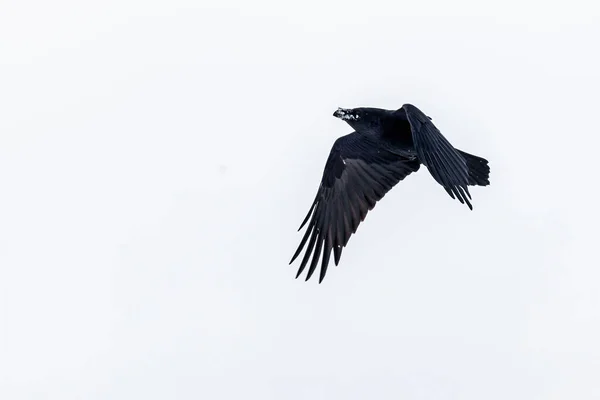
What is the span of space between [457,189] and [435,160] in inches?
16.4

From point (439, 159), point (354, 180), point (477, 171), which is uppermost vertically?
point (477, 171)

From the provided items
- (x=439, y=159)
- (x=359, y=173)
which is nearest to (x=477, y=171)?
(x=359, y=173)

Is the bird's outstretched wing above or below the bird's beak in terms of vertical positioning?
below

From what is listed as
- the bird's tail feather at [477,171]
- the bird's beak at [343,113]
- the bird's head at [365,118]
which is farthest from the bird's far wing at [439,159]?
the bird's tail feather at [477,171]

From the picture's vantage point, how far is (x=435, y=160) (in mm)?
11453

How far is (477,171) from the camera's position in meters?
14.1

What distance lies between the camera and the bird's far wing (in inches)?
443

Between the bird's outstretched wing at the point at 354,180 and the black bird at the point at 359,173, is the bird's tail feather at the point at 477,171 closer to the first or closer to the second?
the black bird at the point at 359,173

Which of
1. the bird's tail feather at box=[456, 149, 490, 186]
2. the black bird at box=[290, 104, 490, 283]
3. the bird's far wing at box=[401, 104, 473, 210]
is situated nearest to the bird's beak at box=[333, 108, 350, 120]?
the black bird at box=[290, 104, 490, 283]

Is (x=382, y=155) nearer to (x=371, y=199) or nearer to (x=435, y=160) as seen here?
(x=371, y=199)

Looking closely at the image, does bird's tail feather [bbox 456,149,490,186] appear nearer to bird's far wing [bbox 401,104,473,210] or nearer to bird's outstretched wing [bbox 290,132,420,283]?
bird's outstretched wing [bbox 290,132,420,283]

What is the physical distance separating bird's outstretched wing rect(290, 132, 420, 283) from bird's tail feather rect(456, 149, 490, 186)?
0.63 metres

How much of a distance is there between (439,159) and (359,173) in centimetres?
284

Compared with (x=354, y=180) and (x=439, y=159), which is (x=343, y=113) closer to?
(x=354, y=180)
